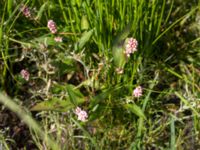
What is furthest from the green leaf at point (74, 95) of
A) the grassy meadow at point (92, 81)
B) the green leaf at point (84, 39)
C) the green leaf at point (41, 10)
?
the green leaf at point (41, 10)

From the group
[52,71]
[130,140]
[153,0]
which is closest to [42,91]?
[52,71]

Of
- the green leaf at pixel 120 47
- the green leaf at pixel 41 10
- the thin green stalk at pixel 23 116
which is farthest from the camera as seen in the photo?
the green leaf at pixel 41 10

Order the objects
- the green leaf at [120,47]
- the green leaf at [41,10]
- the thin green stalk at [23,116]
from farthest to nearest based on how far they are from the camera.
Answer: the green leaf at [41,10], the green leaf at [120,47], the thin green stalk at [23,116]

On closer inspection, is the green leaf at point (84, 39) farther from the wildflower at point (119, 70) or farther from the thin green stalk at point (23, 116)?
the thin green stalk at point (23, 116)

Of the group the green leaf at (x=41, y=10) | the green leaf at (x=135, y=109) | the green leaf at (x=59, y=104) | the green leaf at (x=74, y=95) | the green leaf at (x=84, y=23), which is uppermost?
the green leaf at (x=41, y=10)

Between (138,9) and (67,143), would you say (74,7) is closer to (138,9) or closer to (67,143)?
(138,9)

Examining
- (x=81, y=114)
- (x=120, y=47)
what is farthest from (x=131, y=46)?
(x=81, y=114)

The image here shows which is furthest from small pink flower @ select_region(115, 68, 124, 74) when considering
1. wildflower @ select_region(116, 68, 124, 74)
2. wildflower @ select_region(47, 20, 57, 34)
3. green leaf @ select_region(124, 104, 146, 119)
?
wildflower @ select_region(47, 20, 57, 34)

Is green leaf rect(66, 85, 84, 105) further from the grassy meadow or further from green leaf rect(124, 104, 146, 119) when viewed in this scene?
green leaf rect(124, 104, 146, 119)
